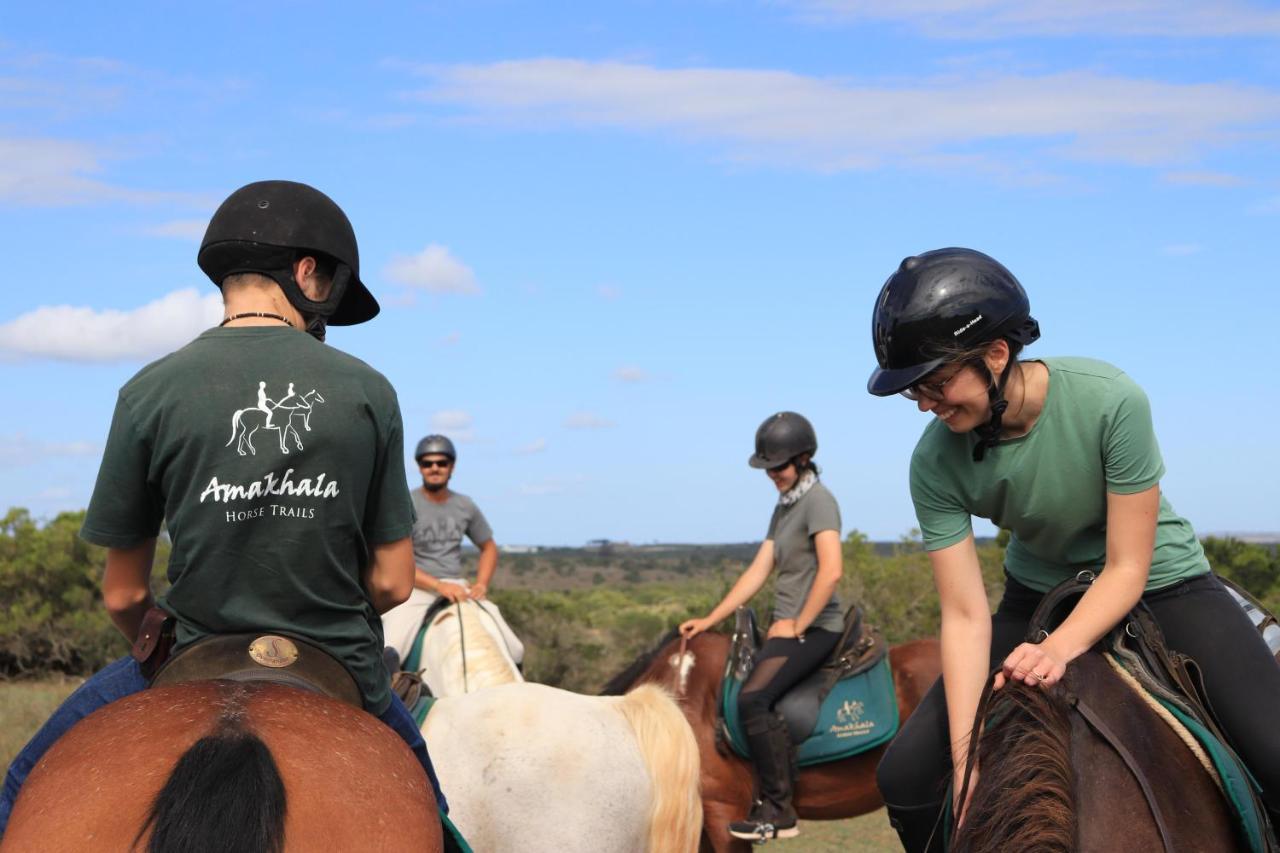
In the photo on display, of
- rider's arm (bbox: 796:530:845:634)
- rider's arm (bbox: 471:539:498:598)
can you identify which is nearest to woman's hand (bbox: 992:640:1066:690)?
rider's arm (bbox: 796:530:845:634)

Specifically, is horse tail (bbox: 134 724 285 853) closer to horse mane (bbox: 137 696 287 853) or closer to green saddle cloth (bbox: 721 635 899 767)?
horse mane (bbox: 137 696 287 853)

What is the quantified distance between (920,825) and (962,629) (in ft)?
2.11

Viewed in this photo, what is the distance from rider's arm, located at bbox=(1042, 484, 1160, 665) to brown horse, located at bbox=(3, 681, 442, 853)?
1.68m

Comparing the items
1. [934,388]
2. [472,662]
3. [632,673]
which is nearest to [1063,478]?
[934,388]

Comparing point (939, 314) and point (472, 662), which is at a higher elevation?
point (939, 314)

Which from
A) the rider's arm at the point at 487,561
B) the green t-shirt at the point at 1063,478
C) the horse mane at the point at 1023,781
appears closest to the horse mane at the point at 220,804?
the horse mane at the point at 1023,781

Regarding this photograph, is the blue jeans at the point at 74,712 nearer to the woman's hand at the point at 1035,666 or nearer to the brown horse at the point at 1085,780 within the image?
the brown horse at the point at 1085,780

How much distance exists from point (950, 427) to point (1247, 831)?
4.16ft

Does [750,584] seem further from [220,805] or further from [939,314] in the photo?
[220,805]

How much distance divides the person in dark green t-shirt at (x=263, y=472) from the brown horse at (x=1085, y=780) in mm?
1472

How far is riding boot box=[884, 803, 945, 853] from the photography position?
387 centimetres

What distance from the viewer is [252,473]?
3.09 meters

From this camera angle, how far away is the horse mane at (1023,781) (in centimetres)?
→ 293

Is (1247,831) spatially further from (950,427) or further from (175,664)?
(175,664)
